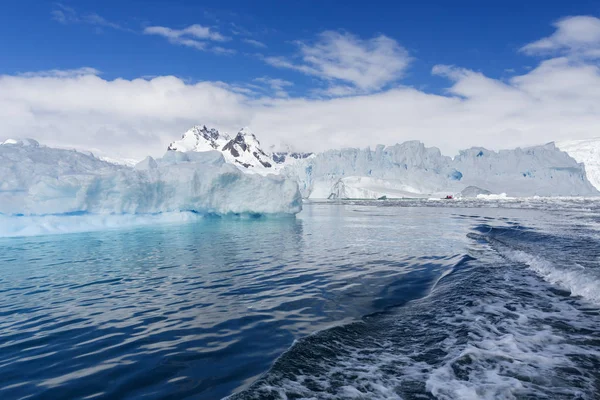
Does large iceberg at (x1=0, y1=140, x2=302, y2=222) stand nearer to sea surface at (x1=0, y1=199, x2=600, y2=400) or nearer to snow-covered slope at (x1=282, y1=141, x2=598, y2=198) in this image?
sea surface at (x1=0, y1=199, x2=600, y2=400)

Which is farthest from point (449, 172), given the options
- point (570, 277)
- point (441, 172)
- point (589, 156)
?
point (570, 277)

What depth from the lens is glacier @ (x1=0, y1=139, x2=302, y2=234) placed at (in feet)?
81.0

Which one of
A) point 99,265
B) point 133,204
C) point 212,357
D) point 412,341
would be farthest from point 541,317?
point 133,204

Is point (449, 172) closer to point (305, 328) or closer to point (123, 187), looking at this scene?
point (123, 187)

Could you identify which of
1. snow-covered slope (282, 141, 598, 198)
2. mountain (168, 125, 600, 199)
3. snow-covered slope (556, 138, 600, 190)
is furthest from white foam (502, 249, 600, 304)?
snow-covered slope (556, 138, 600, 190)

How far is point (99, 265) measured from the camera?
12.8m

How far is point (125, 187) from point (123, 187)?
139 millimetres

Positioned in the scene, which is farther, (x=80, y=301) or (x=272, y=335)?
(x=80, y=301)

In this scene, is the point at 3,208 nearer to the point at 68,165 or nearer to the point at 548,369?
the point at 68,165

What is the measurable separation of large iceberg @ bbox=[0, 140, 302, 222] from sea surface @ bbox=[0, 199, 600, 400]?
1403cm

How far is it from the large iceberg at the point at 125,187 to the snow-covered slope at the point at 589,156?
114152 millimetres

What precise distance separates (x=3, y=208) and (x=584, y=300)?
3079cm

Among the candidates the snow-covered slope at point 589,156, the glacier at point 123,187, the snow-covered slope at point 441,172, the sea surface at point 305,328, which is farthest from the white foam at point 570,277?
the snow-covered slope at point 589,156

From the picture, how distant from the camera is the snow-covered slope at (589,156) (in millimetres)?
107750
